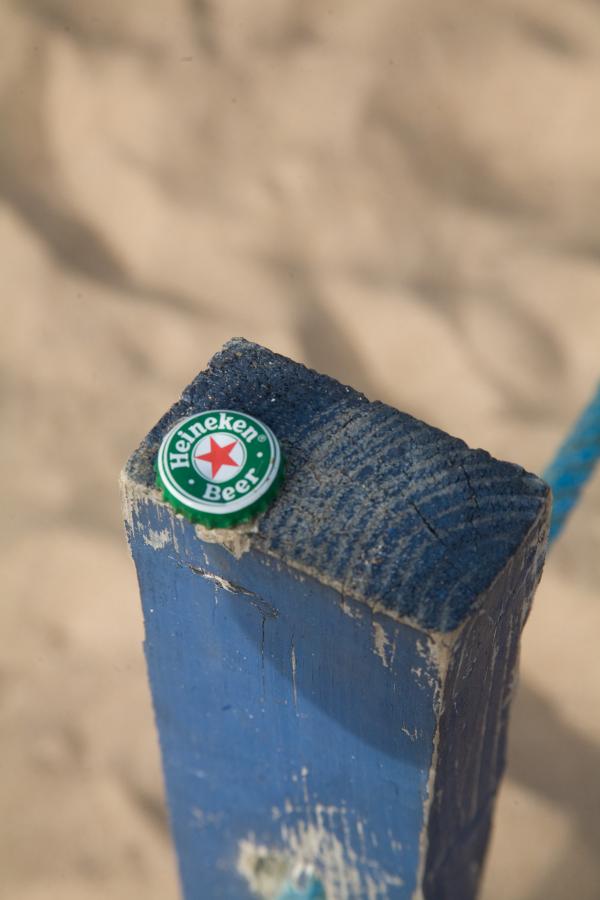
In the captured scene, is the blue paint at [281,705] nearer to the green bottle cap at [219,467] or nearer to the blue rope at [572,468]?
the green bottle cap at [219,467]

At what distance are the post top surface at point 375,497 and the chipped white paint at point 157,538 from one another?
0.18 feet

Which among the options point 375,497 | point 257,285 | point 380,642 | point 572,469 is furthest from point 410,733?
point 257,285

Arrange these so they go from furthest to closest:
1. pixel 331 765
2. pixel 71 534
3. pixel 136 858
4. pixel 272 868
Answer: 1. pixel 71 534
2. pixel 136 858
3. pixel 272 868
4. pixel 331 765

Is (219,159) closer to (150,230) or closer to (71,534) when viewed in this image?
(150,230)

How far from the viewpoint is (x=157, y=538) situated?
1.21 m

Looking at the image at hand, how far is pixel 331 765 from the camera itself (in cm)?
134

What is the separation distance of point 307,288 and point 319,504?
208cm

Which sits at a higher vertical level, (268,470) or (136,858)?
(268,470)

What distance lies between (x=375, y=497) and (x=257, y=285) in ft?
6.89

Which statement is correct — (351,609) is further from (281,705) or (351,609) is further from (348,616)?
(281,705)

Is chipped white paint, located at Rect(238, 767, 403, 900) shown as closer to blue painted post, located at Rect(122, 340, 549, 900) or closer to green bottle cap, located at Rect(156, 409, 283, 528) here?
blue painted post, located at Rect(122, 340, 549, 900)

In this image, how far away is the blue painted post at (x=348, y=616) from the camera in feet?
3.67

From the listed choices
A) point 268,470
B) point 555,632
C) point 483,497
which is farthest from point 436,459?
point 555,632

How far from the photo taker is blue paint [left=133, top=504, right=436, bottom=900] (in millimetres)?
1156
